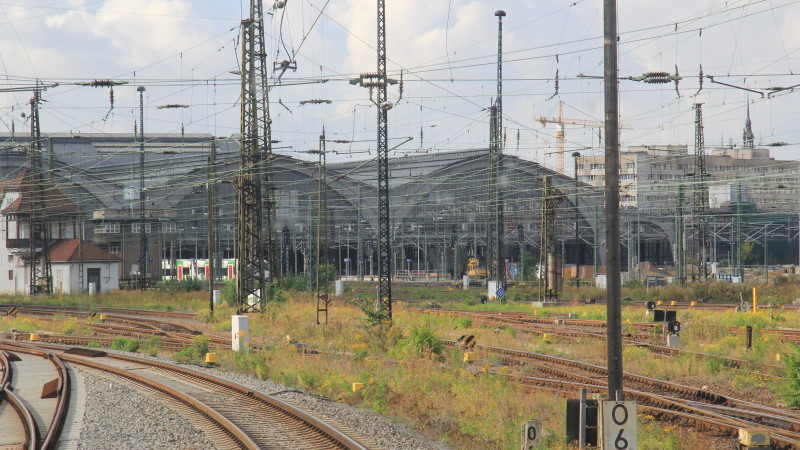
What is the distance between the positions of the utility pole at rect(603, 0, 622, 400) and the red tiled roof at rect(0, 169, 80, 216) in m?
59.7

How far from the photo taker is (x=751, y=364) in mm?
20625

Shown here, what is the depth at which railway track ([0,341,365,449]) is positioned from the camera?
498 inches

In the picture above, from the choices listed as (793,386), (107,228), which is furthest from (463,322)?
(107,228)

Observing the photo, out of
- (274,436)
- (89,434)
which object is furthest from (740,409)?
(89,434)

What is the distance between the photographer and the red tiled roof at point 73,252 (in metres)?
63.1

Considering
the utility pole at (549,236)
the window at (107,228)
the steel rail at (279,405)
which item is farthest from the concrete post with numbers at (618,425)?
the window at (107,228)

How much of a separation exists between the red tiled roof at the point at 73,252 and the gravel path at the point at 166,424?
158 feet

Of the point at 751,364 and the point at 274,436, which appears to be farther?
the point at 751,364

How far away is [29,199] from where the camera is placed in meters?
64.1

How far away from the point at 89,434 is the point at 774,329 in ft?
79.8

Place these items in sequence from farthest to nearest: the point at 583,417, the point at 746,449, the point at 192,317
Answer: the point at 192,317 < the point at 746,449 < the point at 583,417

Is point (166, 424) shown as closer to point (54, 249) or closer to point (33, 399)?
point (33, 399)

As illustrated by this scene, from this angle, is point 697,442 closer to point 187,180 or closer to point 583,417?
point 583,417

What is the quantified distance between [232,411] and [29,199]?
5584 cm
